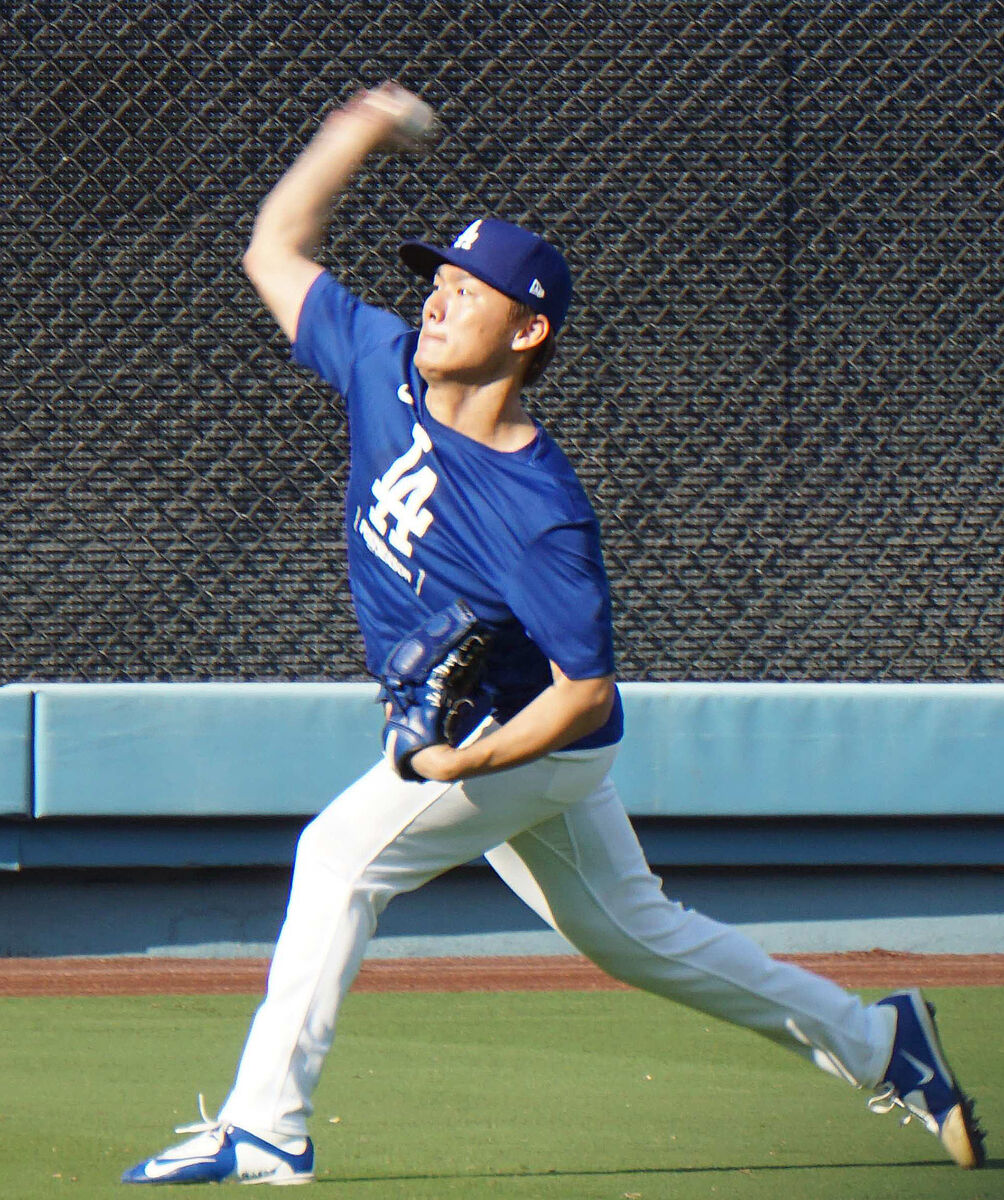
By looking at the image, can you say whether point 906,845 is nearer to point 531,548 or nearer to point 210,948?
point 210,948

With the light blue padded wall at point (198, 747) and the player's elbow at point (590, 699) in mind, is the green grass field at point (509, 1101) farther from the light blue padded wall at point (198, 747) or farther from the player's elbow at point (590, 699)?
the player's elbow at point (590, 699)

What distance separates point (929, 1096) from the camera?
313 cm

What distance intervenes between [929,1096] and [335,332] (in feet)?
5.84

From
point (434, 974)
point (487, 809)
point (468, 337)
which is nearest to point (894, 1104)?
point (487, 809)

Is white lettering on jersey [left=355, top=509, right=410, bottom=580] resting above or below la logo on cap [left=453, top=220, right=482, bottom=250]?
below

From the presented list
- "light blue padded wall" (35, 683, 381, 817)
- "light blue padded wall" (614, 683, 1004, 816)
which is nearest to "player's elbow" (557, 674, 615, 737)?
"light blue padded wall" (35, 683, 381, 817)

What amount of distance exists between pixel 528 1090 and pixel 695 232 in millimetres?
3170

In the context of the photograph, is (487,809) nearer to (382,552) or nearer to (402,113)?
(382,552)

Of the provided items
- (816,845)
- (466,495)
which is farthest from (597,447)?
(466,495)

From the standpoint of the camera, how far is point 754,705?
543cm

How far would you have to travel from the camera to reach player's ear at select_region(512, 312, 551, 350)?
2.89 metres

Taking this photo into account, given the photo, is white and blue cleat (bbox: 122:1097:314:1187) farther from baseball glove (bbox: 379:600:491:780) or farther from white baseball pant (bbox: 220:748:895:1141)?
baseball glove (bbox: 379:600:491:780)

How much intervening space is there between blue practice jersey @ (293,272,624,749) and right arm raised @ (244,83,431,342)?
0.04 meters

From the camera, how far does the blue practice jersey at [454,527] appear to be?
2684 millimetres
